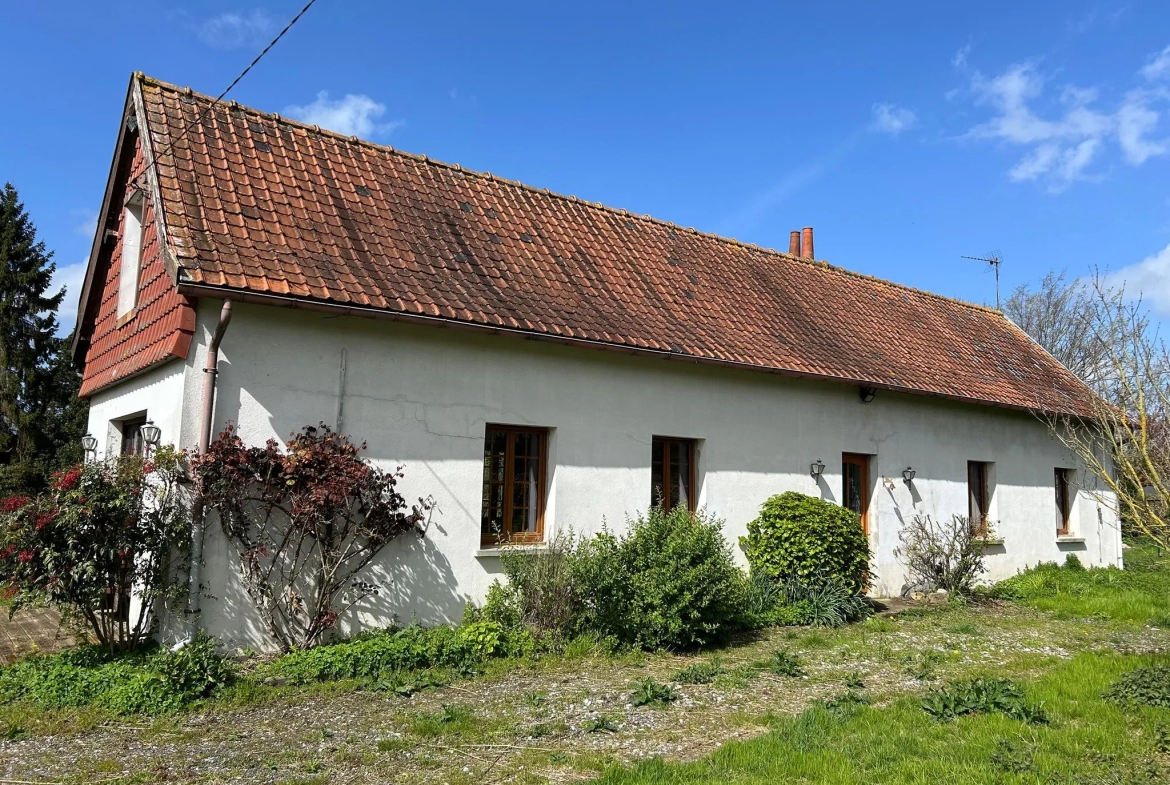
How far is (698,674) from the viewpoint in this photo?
7.81 m

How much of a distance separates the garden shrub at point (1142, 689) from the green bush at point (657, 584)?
364 cm

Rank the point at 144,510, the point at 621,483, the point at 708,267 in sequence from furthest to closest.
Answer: the point at 708,267
the point at 621,483
the point at 144,510

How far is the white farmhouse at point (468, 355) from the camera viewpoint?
8.29 metres

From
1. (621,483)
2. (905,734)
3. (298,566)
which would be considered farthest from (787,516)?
(298,566)

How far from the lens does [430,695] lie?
713 centimetres

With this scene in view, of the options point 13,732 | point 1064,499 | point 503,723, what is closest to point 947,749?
point 503,723

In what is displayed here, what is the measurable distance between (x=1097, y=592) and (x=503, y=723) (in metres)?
12.0

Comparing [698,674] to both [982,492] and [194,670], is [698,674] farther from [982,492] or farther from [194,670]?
[982,492]

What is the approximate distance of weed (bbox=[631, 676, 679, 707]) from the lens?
6895mm

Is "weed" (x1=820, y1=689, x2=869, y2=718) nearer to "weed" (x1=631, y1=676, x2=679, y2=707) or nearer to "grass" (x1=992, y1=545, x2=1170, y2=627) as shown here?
"weed" (x1=631, y1=676, x2=679, y2=707)

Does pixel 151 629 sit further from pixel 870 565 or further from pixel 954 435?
pixel 954 435

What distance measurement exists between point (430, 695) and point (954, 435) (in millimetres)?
11254

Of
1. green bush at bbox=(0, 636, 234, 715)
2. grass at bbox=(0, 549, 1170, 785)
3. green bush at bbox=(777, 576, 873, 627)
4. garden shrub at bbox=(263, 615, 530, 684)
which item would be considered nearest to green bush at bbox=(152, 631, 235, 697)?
green bush at bbox=(0, 636, 234, 715)

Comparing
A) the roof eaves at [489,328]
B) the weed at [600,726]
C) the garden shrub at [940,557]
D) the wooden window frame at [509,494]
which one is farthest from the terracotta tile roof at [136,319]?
the garden shrub at [940,557]
